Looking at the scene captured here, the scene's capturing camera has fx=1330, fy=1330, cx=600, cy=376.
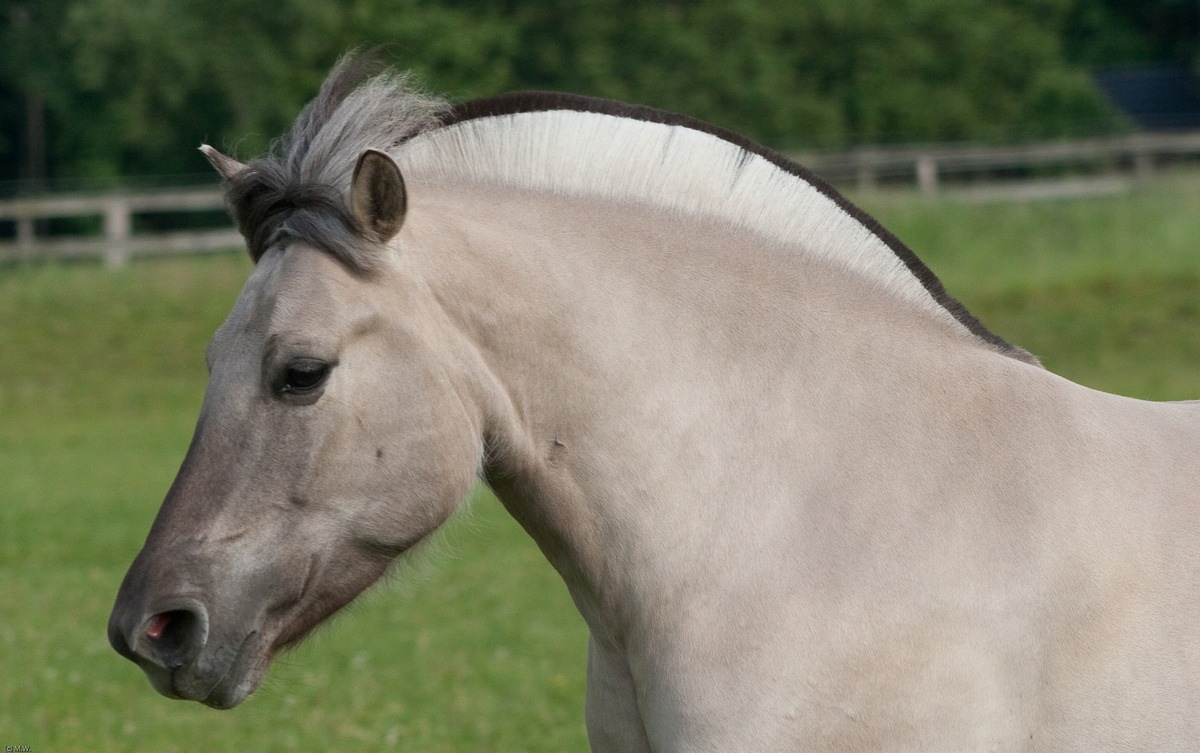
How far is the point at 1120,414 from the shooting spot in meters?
2.92

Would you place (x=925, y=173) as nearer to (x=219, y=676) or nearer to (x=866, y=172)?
(x=866, y=172)

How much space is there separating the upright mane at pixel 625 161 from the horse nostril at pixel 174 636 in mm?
802

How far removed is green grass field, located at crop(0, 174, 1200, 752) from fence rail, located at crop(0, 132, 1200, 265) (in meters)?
1.02

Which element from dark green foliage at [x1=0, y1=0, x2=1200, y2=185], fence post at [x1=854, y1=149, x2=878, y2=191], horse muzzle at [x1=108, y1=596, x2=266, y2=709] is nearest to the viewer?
horse muzzle at [x1=108, y1=596, x2=266, y2=709]

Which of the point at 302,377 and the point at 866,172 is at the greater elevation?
the point at 302,377

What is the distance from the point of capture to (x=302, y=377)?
102 inches

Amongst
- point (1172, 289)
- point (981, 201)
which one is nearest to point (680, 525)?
point (1172, 289)

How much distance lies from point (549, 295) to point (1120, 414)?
1281 millimetres

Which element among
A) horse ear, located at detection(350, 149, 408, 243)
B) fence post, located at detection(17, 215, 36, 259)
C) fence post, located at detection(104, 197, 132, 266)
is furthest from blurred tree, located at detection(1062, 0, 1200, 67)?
horse ear, located at detection(350, 149, 408, 243)

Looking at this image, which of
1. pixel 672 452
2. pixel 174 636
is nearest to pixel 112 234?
pixel 174 636

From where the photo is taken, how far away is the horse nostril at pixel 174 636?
99.6 inches

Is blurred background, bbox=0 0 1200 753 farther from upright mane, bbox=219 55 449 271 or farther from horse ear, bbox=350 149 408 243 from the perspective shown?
horse ear, bbox=350 149 408 243

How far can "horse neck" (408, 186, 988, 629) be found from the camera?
2729 mm

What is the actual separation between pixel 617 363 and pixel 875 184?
23.6 meters
